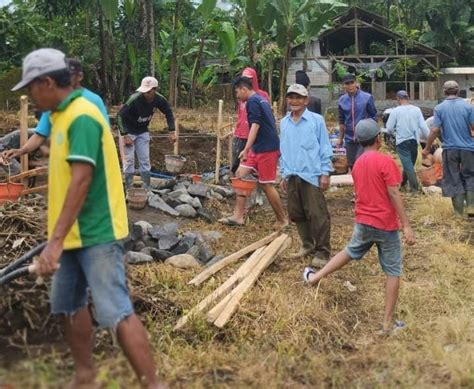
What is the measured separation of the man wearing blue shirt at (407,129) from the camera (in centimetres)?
1016

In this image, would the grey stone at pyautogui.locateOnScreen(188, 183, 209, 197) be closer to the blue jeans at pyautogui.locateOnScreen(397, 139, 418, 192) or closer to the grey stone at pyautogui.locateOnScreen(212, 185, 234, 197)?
the grey stone at pyautogui.locateOnScreen(212, 185, 234, 197)

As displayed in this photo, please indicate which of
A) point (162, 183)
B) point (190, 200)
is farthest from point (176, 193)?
point (162, 183)

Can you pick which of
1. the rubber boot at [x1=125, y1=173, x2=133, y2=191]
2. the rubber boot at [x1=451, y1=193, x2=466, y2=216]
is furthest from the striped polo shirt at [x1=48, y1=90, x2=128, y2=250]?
the rubber boot at [x1=451, y1=193, x2=466, y2=216]

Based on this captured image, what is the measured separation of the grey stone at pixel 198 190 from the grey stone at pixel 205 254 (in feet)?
8.76

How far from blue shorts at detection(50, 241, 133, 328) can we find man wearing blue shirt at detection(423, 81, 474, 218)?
630 cm

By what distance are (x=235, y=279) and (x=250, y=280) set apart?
0.40 ft

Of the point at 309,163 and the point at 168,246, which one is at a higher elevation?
the point at 309,163

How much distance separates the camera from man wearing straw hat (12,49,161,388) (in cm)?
303

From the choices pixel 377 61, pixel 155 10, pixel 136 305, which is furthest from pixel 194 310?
pixel 377 61

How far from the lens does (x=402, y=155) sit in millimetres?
10328

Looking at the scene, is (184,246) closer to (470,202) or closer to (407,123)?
(470,202)

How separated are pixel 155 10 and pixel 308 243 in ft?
62.5

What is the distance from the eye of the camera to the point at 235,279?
5285mm

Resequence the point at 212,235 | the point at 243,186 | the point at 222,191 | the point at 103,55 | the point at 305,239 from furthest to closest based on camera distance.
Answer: the point at 103,55, the point at 222,191, the point at 243,186, the point at 212,235, the point at 305,239
